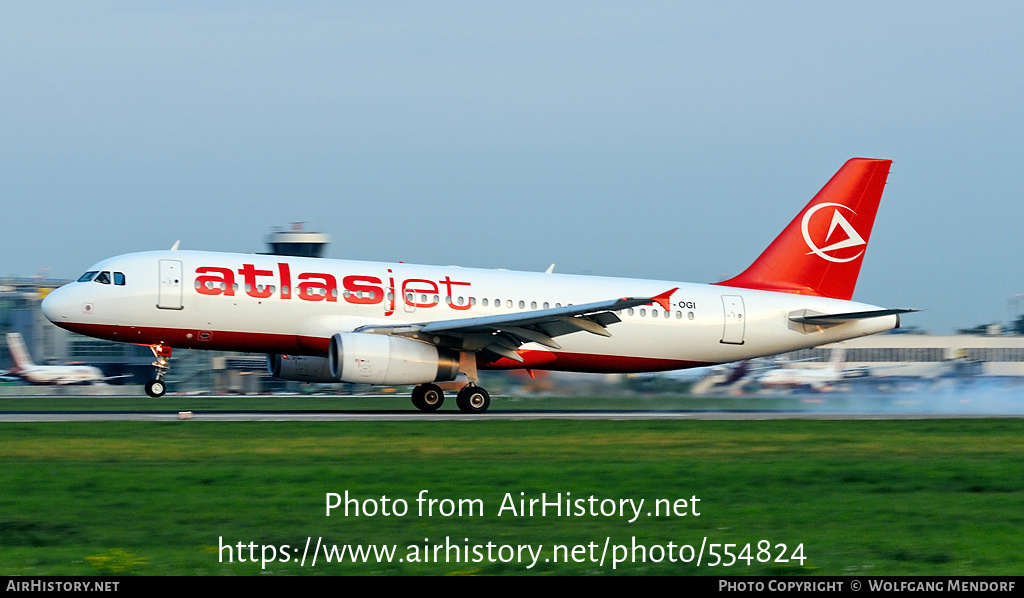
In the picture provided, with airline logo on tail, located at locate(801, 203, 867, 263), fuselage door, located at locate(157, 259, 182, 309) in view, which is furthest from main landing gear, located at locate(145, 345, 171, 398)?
airline logo on tail, located at locate(801, 203, 867, 263)

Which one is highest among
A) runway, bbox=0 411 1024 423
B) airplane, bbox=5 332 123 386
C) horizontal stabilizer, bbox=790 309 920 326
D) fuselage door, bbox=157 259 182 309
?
fuselage door, bbox=157 259 182 309

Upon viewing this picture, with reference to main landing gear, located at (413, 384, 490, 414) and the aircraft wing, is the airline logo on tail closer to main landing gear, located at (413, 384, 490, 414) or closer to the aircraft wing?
the aircraft wing

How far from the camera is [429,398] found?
29.3 meters

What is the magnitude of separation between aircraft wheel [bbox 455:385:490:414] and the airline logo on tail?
33.9 feet

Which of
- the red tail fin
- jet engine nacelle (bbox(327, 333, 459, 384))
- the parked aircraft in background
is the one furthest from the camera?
the parked aircraft in background

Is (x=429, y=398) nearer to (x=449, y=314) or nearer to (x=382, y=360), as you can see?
(x=449, y=314)

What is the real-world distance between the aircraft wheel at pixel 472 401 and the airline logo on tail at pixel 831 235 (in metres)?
10.3

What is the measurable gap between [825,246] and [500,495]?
68.6 feet

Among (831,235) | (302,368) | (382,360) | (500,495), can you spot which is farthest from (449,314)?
(500,495)

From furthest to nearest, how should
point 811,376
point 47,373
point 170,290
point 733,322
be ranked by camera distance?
point 47,373
point 811,376
point 733,322
point 170,290

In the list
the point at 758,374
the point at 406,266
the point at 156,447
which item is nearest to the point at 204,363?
the point at 758,374

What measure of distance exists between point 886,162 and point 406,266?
1419 cm

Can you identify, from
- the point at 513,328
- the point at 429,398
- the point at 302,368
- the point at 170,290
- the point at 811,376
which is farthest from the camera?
the point at 811,376

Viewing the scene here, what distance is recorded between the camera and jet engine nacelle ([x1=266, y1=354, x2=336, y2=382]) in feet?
97.6
